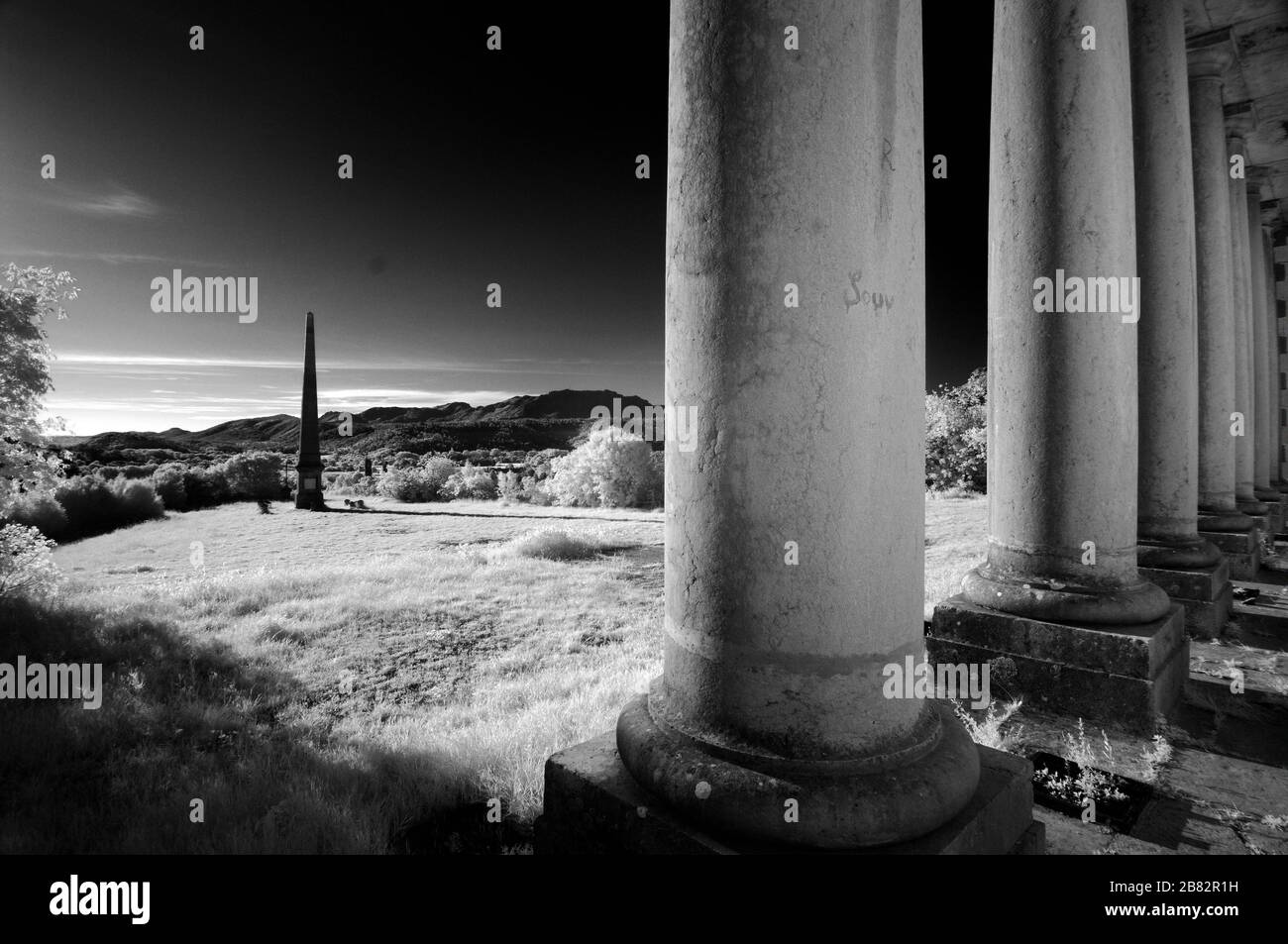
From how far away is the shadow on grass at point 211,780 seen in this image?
23.3 feet

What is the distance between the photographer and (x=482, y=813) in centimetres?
732

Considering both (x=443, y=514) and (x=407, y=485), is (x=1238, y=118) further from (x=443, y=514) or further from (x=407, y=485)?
(x=407, y=485)

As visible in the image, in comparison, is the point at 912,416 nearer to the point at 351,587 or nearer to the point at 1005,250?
the point at 1005,250

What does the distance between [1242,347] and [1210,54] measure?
31.6 ft

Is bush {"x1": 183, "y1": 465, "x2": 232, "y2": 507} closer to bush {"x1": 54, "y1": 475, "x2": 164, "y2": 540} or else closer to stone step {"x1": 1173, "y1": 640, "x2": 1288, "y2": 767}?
bush {"x1": 54, "y1": 475, "x2": 164, "y2": 540}

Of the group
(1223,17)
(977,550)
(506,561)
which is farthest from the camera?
(506,561)

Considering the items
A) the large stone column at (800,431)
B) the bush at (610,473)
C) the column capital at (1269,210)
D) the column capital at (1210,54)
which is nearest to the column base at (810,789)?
the large stone column at (800,431)

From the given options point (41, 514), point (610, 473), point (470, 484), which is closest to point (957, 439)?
point (610, 473)

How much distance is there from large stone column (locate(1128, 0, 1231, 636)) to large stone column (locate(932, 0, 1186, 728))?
11.1 feet

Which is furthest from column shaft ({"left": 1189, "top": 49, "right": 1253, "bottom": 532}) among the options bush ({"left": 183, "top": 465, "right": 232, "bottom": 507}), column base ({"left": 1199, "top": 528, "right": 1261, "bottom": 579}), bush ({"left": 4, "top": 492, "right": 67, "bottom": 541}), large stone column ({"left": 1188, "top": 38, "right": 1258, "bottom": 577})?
bush ({"left": 183, "top": 465, "right": 232, "bottom": 507})

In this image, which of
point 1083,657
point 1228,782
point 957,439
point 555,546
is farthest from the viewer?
point 957,439

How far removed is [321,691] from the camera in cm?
1533
